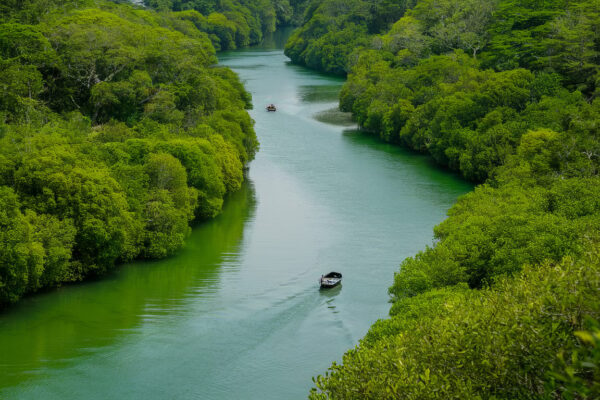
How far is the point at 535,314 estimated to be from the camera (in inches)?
575

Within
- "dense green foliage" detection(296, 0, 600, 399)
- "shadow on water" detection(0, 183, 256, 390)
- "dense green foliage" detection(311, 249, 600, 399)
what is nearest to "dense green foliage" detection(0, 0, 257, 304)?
"shadow on water" detection(0, 183, 256, 390)

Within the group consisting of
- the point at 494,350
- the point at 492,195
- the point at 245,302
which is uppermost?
the point at 494,350

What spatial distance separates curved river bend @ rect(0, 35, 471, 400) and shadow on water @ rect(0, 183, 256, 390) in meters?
0.08

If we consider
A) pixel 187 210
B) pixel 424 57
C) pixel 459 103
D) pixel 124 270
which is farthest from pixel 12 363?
pixel 424 57

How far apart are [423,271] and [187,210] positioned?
18.3 meters

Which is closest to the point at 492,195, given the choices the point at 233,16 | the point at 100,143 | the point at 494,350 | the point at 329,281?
the point at 329,281

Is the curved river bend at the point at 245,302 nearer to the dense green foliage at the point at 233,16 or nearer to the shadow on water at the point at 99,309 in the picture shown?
the shadow on water at the point at 99,309

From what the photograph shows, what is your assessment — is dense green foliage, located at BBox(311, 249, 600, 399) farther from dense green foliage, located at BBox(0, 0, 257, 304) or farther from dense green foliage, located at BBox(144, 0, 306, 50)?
dense green foliage, located at BBox(144, 0, 306, 50)

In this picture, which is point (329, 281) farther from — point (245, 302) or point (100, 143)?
point (100, 143)

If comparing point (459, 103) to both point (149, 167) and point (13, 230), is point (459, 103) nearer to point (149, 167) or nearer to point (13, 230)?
point (149, 167)

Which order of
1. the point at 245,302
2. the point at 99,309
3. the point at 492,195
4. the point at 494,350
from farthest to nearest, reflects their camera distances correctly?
the point at 492,195 → the point at 245,302 → the point at 99,309 → the point at 494,350

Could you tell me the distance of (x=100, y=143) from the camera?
43.7 meters

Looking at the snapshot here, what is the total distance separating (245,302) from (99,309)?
7.52m

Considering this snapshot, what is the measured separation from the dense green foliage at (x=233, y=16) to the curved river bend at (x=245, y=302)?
294ft
